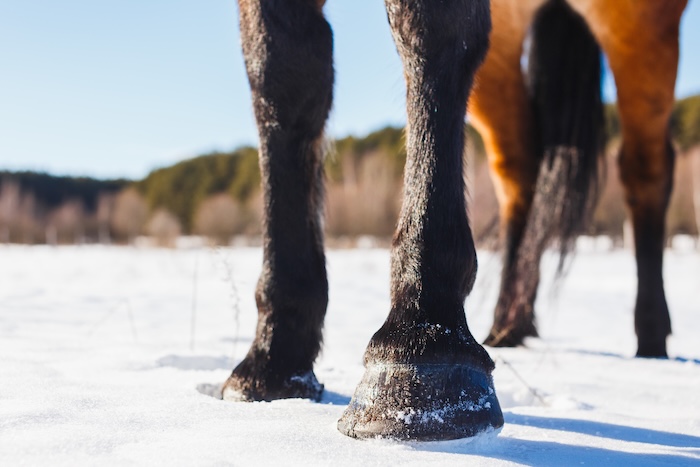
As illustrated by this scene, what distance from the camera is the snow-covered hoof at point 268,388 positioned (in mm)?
1342

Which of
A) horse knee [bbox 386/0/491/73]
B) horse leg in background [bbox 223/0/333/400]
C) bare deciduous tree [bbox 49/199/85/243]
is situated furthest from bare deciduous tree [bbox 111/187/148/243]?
horse knee [bbox 386/0/491/73]

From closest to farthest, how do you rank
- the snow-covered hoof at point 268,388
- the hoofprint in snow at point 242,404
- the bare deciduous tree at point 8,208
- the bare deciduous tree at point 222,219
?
the hoofprint in snow at point 242,404 < the snow-covered hoof at point 268,388 < the bare deciduous tree at point 222,219 < the bare deciduous tree at point 8,208

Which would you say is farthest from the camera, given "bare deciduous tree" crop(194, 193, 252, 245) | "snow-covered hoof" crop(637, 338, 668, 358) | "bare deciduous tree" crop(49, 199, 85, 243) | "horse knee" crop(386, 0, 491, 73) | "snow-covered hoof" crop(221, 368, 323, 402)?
"bare deciduous tree" crop(49, 199, 85, 243)

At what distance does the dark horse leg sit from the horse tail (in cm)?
158

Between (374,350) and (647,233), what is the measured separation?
2.00 meters

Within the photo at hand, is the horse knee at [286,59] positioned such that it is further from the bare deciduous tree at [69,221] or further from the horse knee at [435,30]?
the bare deciduous tree at [69,221]

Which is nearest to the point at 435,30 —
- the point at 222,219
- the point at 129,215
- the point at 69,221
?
the point at 222,219

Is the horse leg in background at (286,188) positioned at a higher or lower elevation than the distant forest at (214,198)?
lower

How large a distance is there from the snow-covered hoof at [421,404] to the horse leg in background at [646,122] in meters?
1.79

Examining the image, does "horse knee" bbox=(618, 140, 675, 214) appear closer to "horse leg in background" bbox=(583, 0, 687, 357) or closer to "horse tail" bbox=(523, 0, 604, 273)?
"horse leg in background" bbox=(583, 0, 687, 357)

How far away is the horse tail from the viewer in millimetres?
2705

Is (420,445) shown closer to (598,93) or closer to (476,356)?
(476,356)

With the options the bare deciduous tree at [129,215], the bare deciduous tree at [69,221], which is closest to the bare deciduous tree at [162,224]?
the bare deciduous tree at [129,215]

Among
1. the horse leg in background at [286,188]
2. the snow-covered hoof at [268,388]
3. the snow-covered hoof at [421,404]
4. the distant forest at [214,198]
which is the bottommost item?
the snow-covered hoof at [268,388]
